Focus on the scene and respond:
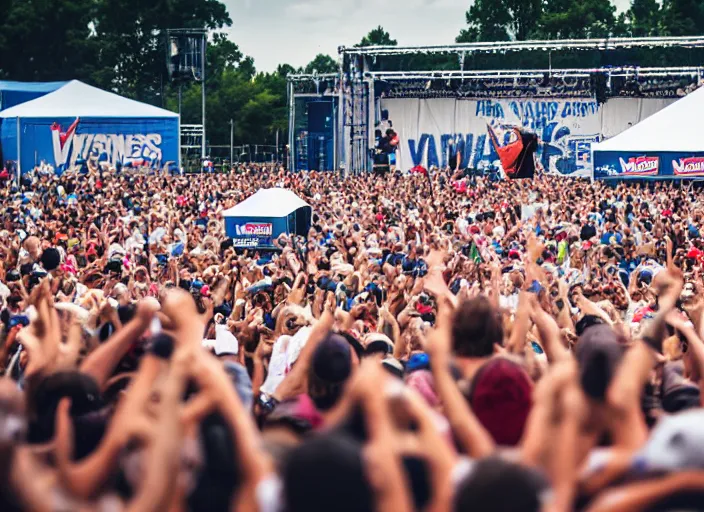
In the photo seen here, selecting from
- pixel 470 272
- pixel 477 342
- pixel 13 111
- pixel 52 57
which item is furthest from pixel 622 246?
pixel 52 57

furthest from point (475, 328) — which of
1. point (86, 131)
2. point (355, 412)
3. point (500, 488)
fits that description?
point (86, 131)

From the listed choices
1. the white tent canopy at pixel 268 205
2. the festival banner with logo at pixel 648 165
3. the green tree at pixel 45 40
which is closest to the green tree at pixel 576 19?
the green tree at pixel 45 40

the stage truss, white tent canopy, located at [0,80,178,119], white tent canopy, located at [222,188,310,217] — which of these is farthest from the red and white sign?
white tent canopy, located at [0,80,178,119]

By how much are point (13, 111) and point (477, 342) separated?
38.3 metres

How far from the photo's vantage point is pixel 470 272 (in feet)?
38.5

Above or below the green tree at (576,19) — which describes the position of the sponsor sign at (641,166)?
below

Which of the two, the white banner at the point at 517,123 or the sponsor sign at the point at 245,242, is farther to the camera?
the white banner at the point at 517,123

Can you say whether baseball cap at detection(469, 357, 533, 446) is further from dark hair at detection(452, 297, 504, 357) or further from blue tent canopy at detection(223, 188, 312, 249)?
blue tent canopy at detection(223, 188, 312, 249)

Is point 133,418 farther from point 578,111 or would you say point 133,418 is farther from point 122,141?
point 578,111

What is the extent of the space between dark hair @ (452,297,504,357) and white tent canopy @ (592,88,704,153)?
916 inches

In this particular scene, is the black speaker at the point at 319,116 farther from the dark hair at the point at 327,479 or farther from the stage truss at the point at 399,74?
the dark hair at the point at 327,479

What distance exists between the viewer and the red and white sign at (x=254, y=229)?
55.1 ft

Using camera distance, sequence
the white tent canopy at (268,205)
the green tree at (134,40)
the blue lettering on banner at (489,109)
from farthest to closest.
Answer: the green tree at (134,40) → the blue lettering on banner at (489,109) → the white tent canopy at (268,205)

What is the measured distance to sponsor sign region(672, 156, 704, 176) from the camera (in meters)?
26.5
